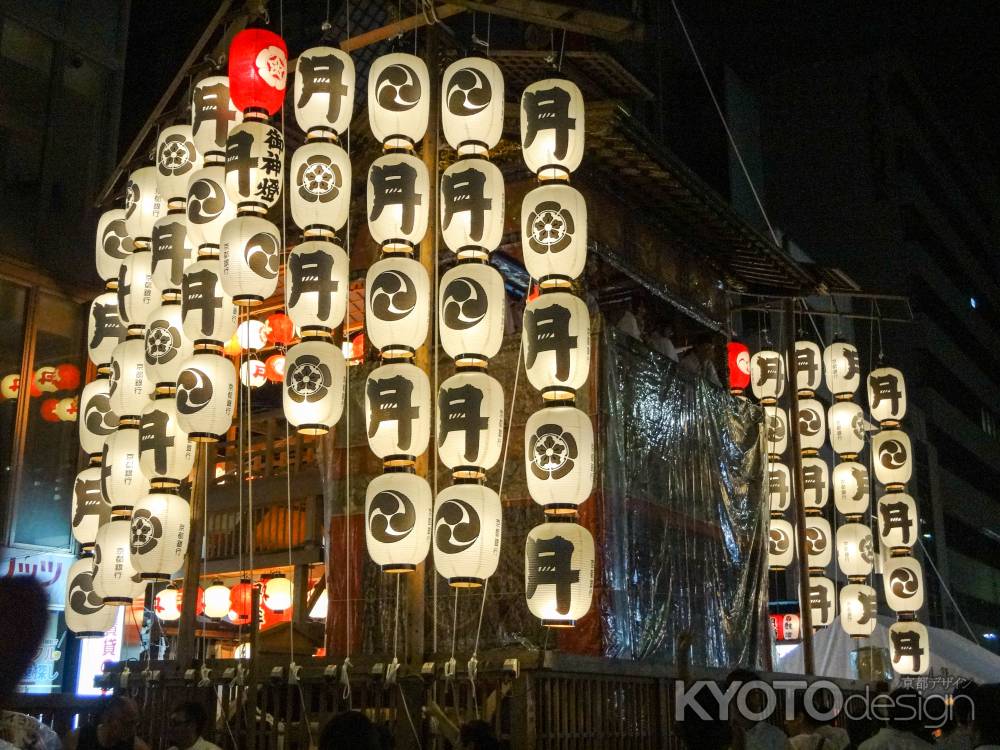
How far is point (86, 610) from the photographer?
1026 cm

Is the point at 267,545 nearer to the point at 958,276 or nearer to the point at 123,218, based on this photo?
the point at 123,218

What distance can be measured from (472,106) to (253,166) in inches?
78.6

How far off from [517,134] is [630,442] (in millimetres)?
3333

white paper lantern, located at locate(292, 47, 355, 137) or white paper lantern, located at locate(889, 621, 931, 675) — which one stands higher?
white paper lantern, located at locate(292, 47, 355, 137)

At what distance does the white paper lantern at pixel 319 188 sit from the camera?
336 inches

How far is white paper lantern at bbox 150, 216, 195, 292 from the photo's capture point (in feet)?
31.2

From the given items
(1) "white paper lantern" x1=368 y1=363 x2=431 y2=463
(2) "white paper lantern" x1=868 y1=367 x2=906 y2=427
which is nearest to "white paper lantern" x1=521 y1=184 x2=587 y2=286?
(1) "white paper lantern" x1=368 y1=363 x2=431 y2=463

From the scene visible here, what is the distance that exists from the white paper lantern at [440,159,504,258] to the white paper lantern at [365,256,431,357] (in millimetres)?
455

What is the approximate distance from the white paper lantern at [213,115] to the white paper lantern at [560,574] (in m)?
4.92

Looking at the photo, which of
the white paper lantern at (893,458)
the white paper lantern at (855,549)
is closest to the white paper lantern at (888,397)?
the white paper lantern at (893,458)

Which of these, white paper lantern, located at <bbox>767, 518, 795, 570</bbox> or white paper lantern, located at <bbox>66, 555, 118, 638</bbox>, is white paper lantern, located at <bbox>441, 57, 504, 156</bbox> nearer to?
white paper lantern, located at <bbox>66, 555, 118, 638</bbox>

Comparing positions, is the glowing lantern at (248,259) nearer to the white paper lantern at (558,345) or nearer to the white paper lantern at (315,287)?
the white paper lantern at (315,287)

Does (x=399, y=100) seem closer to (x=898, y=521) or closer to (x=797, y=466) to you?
(x=797, y=466)

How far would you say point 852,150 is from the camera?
125 feet
